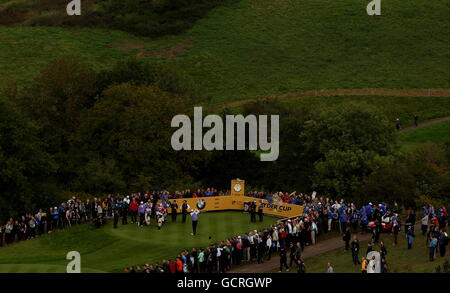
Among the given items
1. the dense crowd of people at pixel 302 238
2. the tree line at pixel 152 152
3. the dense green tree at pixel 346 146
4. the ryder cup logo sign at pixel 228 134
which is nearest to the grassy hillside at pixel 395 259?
the dense crowd of people at pixel 302 238

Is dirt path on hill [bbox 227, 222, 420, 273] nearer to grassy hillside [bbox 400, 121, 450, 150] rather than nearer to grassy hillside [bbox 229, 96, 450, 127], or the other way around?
grassy hillside [bbox 400, 121, 450, 150]

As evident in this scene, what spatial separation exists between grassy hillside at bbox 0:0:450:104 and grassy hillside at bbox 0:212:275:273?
6046 cm

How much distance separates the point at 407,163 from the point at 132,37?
252ft

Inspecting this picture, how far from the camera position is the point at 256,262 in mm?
51812

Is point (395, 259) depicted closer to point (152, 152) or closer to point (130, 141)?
point (152, 152)

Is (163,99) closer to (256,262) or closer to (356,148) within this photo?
(356,148)

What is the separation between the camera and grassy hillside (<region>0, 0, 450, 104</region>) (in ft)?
410

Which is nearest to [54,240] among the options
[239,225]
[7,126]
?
[239,225]

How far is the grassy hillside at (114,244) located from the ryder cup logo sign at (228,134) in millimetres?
21896

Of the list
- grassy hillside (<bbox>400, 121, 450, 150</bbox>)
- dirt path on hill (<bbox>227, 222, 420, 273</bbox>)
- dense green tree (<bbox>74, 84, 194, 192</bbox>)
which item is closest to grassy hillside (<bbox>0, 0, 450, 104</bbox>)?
grassy hillside (<bbox>400, 121, 450, 150</bbox>)

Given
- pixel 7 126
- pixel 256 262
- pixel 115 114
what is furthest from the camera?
pixel 115 114

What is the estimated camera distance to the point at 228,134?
88438mm
